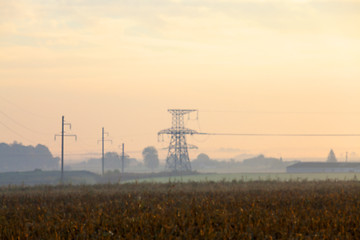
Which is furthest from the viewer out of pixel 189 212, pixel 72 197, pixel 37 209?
pixel 72 197

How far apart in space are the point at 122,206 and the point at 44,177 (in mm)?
97307

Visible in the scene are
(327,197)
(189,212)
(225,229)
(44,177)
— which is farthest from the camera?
(44,177)

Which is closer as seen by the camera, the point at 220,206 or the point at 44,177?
the point at 220,206

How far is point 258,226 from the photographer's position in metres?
12.9

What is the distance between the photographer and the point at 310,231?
12625 millimetres

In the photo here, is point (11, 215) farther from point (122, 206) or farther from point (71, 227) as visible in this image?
point (71, 227)

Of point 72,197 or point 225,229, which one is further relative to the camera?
Answer: point 72,197

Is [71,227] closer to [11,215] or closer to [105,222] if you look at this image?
[105,222]

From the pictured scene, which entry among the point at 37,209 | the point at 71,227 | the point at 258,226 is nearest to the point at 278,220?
the point at 258,226

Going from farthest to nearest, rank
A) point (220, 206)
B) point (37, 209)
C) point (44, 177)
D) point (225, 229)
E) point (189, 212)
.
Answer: point (44, 177) < point (37, 209) < point (220, 206) < point (189, 212) < point (225, 229)

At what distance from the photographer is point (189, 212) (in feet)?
48.5

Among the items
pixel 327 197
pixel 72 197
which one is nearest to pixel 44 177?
pixel 72 197

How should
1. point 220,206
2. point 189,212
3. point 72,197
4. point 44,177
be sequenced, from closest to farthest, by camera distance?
1. point 189,212
2. point 220,206
3. point 72,197
4. point 44,177

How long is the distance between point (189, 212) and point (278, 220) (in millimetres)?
2581
